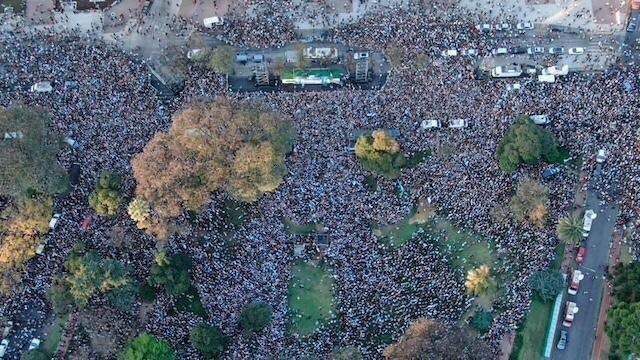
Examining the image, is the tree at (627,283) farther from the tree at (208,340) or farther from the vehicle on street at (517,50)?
the tree at (208,340)

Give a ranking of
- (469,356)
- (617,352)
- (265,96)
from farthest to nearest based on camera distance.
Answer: (265,96), (617,352), (469,356)

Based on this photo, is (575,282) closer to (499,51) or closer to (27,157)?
(499,51)

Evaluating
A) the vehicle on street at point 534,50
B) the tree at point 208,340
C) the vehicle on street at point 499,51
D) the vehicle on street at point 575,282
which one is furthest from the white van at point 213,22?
the vehicle on street at point 575,282

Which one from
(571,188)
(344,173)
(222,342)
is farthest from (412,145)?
(222,342)

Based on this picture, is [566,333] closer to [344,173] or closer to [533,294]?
[533,294]

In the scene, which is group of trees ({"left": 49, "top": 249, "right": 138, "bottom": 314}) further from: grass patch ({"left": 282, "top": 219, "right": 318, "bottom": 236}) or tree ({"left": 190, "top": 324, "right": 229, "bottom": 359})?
grass patch ({"left": 282, "top": 219, "right": 318, "bottom": 236})
